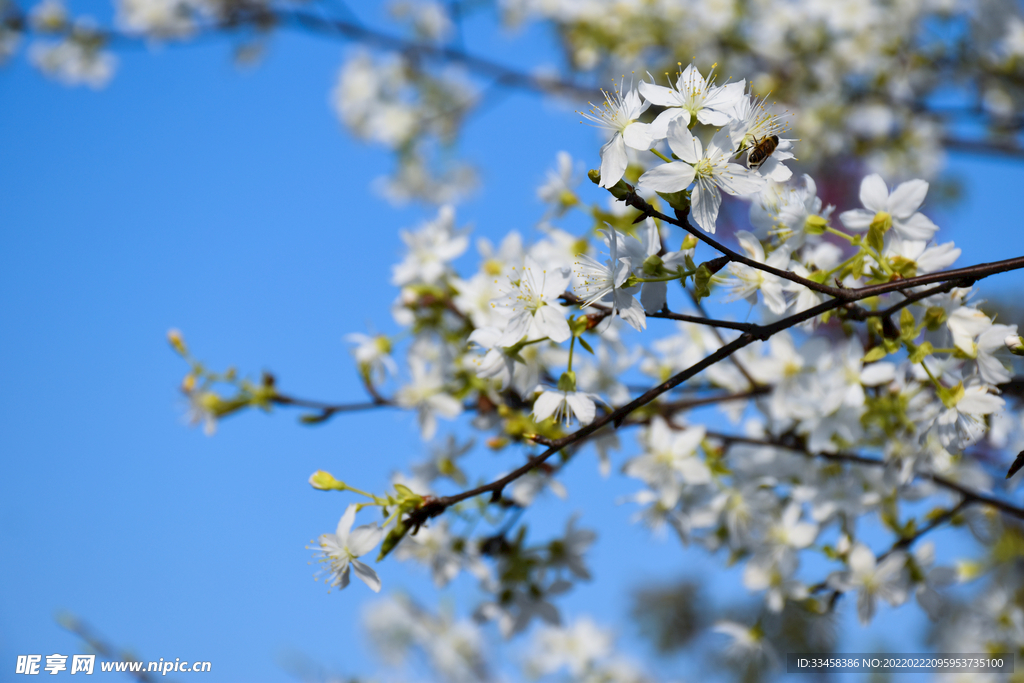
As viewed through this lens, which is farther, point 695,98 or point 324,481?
point 324,481

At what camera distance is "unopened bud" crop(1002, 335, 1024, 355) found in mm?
1189

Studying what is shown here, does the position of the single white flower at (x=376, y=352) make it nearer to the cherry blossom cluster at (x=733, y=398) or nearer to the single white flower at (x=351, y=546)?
the cherry blossom cluster at (x=733, y=398)

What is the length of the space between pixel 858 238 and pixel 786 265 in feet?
0.47

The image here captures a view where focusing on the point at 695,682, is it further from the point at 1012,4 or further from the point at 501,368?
the point at 501,368

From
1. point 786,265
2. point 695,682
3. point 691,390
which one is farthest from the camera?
point 695,682

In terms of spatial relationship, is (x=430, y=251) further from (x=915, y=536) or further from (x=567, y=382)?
(x=915, y=536)

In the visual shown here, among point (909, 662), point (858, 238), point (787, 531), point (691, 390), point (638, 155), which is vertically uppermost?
point (638, 155)

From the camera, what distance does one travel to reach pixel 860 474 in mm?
1820

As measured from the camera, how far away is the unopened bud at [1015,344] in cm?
119

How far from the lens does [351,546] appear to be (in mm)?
1286

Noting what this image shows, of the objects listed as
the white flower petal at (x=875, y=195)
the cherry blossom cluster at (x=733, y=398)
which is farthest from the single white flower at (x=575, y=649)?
the white flower petal at (x=875, y=195)

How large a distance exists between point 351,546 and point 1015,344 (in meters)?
1.23

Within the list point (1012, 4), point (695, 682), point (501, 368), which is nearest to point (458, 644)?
point (695, 682)

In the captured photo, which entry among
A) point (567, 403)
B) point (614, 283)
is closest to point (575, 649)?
point (567, 403)
